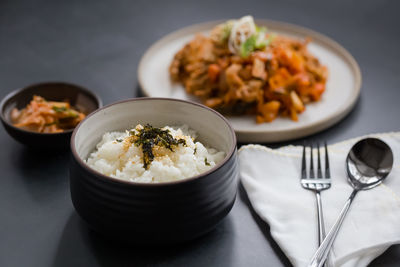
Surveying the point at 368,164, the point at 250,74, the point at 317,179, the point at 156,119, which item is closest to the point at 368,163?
the point at 368,164

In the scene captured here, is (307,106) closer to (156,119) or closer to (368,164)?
(368,164)

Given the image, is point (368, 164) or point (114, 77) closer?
point (368, 164)

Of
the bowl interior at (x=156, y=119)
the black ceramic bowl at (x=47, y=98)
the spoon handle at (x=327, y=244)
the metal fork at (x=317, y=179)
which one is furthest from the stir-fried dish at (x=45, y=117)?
the spoon handle at (x=327, y=244)

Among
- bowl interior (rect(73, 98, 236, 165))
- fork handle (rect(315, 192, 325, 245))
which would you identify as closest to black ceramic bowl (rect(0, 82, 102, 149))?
bowl interior (rect(73, 98, 236, 165))

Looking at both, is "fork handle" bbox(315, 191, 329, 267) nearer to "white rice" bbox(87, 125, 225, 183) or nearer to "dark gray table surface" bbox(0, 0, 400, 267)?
"dark gray table surface" bbox(0, 0, 400, 267)

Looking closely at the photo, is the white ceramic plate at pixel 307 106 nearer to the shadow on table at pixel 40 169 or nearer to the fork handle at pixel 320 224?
the fork handle at pixel 320 224

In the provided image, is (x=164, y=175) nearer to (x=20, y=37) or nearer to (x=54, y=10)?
(x=20, y=37)

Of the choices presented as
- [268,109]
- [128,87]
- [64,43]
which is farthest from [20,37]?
[268,109]
